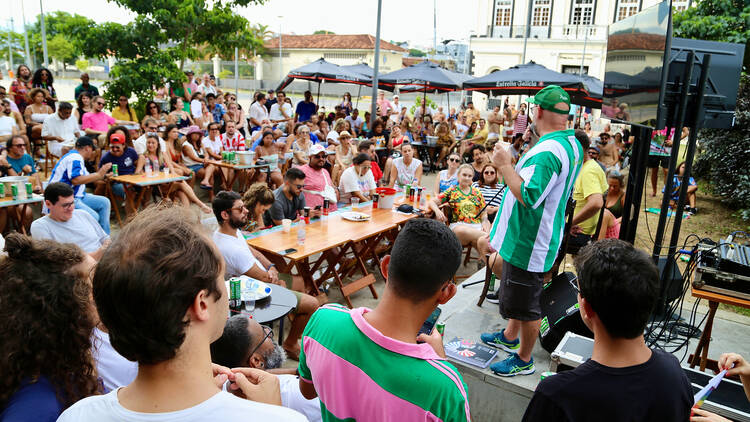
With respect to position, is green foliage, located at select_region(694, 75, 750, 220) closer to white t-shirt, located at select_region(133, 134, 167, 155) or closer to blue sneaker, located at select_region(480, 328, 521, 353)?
blue sneaker, located at select_region(480, 328, 521, 353)

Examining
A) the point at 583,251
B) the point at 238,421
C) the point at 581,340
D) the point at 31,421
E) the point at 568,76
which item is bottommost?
the point at 581,340

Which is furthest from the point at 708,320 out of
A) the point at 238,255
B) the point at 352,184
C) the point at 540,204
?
the point at 352,184

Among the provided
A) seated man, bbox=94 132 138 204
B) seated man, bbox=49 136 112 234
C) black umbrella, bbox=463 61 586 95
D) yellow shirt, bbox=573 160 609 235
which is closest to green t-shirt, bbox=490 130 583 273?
yellow shirt, bbox=573 160 609 235

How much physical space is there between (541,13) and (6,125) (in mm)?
33269

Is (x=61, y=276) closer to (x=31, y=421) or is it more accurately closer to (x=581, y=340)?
(x=31, y=421)

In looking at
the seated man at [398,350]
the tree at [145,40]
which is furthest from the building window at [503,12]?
the seated man at [398,350]

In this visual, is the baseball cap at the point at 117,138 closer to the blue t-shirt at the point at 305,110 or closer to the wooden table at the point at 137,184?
the wooden table at the point at 137,184

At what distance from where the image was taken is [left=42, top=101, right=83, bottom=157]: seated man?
8.26 meters

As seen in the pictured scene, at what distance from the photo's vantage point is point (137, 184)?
21.9 ft

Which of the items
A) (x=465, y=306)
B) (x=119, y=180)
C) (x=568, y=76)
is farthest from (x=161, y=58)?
(x=465, y=306)

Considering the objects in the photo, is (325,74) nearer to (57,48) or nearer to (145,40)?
(145,40)

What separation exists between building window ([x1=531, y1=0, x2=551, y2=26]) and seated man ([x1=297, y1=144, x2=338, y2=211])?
3181 centimetres

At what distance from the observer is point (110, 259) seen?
1.05 m

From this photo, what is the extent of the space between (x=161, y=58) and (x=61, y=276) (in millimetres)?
11332
